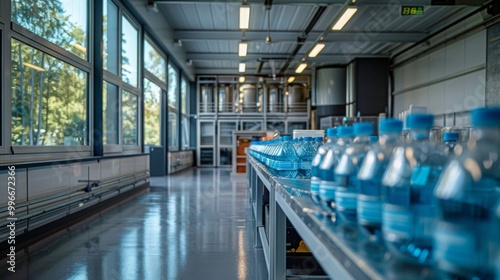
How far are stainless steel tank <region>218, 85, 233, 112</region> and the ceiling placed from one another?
113 inches

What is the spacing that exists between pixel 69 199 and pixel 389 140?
3967mm

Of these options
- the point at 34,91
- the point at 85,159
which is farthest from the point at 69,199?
the point at 34,91

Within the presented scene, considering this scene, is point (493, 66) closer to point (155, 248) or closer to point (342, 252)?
point (155, 248)

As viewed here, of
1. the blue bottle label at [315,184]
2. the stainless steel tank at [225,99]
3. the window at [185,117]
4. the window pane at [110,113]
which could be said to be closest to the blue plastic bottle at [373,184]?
the blue bottle label at [315,184]

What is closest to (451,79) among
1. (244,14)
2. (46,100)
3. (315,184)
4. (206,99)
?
(244,14)

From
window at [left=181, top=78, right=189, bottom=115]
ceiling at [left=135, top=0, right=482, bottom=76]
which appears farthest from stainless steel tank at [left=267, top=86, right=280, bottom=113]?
window at [left=181, top=78, right=189, bottom=115]

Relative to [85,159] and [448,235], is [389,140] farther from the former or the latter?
[85,159]

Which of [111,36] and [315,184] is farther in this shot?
[111,36]

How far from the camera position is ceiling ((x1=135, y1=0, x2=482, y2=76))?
24.4 feet

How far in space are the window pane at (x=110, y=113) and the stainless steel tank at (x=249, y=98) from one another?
828cm

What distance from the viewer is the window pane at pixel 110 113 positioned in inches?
→ 226

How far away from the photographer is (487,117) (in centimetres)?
56

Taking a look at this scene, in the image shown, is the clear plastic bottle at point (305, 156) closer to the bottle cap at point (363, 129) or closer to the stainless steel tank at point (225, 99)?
the bottle cap at point (363, 129)

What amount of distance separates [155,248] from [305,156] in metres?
1.82
